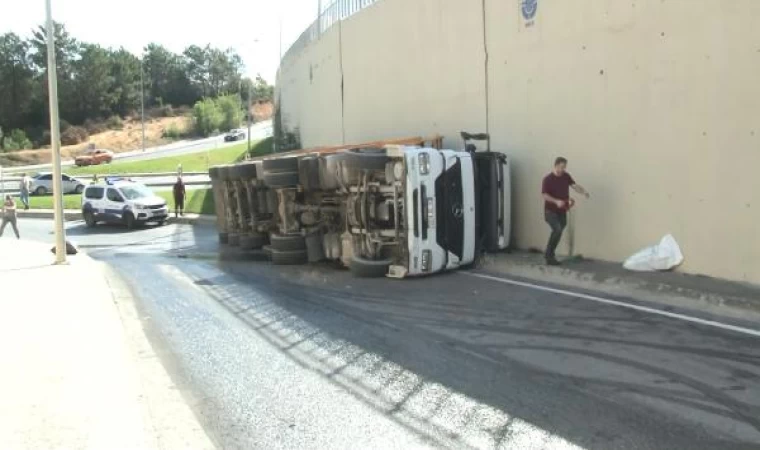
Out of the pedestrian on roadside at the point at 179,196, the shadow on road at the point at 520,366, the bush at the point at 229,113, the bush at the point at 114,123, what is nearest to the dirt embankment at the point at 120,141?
the bush at the point at 114,123

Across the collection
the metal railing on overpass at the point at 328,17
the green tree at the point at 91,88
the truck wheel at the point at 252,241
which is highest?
the green tree at the point at 91,88

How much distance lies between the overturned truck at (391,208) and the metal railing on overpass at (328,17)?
9108mm

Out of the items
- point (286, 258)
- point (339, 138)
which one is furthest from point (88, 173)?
point (286, 258)

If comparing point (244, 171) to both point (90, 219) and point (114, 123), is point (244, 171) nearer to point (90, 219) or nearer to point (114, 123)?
point (90, 219)

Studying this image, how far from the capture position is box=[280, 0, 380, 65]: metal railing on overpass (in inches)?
880

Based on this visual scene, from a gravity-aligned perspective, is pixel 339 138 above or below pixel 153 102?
below

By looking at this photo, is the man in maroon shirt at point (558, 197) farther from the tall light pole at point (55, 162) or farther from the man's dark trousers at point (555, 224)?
the tall light pole at point (55, 162)

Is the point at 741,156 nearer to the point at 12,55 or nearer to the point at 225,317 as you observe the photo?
the point at 225,317

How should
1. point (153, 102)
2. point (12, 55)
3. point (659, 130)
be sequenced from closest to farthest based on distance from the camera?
point (659, 130) → point (12, 55) → point (153, 102)

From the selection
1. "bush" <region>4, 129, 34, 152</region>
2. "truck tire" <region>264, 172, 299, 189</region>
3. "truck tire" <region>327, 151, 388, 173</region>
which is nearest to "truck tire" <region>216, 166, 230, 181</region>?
"truck tire" <region>264, 172, 299, 189</region>

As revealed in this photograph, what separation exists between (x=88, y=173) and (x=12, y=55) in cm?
6793

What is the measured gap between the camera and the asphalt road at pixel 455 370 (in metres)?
4.64

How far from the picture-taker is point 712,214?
29.9 ft

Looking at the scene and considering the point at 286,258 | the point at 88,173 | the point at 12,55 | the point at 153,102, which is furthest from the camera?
the point at 153,102
